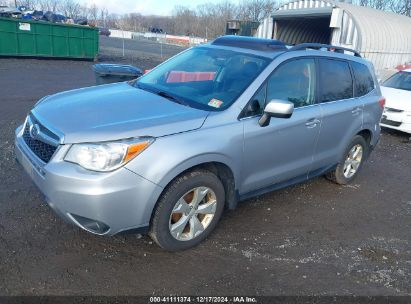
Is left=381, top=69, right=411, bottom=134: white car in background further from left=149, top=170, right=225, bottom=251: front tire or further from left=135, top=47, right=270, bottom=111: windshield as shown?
left=149, top=170, right=225, bottom=251: front tire

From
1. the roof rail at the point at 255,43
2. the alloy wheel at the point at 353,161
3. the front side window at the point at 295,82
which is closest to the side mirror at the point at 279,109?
the front side window at the point at 295,82

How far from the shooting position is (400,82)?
384 inches

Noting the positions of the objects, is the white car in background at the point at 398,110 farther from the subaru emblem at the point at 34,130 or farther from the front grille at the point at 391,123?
the subaru emblem at the point at 34,130

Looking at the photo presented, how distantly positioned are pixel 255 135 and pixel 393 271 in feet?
5.80

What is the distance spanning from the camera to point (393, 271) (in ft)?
11.1

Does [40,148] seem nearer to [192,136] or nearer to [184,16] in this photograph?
[192,136]

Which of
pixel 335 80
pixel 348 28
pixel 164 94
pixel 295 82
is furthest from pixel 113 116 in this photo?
pixel 348 28

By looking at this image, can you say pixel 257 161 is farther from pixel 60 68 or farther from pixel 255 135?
pixel 60 68

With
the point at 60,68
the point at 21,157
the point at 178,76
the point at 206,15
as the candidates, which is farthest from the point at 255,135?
the point at 206,15

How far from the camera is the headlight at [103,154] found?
2.75 m

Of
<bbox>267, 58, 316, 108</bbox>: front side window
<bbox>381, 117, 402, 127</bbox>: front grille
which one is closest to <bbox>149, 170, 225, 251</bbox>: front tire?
<bbox>267, 58, 316, 108</bbox>: front side window

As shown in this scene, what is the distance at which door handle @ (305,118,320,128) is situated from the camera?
4059 millimetres

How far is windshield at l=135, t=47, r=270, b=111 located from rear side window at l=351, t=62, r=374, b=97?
1807 mm

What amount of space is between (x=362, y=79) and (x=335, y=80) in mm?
757
